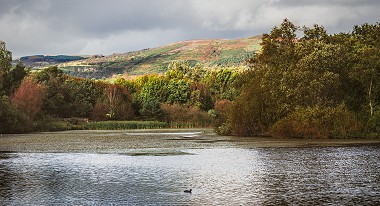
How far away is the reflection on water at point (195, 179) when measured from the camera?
16.2m

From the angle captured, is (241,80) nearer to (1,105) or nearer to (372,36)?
(372,36)

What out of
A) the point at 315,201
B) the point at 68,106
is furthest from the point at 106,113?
the point at 315,201

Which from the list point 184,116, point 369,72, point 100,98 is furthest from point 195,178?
point 100,98

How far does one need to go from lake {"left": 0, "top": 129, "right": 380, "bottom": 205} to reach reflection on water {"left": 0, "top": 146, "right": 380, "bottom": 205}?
30mm

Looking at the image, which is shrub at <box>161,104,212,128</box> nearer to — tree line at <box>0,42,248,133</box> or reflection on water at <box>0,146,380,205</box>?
tree line at <box>0,42,248,133</box>

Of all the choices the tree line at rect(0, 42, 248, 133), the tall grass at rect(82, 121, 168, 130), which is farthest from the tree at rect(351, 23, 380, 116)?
the tall grass at rect(82, 121, 168, 130)

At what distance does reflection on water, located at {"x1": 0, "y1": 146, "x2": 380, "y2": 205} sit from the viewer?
16.2 metres

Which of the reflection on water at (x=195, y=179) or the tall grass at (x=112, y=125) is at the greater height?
the tall grass at (x=112, y=125)

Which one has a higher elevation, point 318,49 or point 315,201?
point 318,49

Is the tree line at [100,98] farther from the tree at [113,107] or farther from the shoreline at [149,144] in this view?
the shoreline at [149,144]

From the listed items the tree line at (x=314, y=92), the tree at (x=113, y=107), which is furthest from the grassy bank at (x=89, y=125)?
the tree line at (x=314, y=92)

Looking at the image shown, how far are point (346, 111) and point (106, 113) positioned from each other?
6445 centimetres

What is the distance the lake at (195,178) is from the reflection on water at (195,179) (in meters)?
0.03

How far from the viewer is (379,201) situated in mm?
15188
